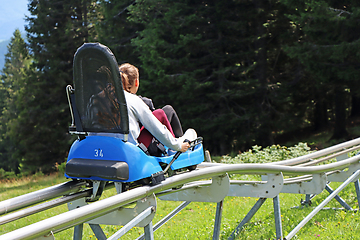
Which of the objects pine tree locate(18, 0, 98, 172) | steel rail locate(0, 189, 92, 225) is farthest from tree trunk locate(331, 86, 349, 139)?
steel rail locate(0, 189, 92, 225)

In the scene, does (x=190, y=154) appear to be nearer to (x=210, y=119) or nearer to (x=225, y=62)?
(x=210, y=119)

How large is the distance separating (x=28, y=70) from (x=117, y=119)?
22.8 metres

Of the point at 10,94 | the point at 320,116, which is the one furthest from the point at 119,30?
the point at 10,94

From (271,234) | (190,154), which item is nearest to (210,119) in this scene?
(271,234)

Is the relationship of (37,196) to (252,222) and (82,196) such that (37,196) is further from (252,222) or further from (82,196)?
(252,222)

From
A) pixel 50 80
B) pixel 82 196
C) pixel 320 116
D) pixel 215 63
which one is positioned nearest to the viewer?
pixel 82 196

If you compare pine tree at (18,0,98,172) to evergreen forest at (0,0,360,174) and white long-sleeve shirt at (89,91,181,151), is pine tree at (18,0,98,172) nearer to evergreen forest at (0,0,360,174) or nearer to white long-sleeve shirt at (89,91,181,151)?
evergreen forest at (0,0,360,174)

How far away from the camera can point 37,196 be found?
105 inches

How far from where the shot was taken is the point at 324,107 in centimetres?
2111

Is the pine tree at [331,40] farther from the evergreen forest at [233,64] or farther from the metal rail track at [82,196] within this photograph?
the metal rail track at [82,196]

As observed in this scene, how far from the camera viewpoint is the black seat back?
250cm

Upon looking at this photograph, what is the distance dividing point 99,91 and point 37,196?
0.92 meters

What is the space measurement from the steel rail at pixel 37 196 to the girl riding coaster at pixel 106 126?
17 centimetres

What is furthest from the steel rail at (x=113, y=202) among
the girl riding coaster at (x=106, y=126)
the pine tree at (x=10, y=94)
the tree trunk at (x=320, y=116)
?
the pine tree at (x=10, y=94)
